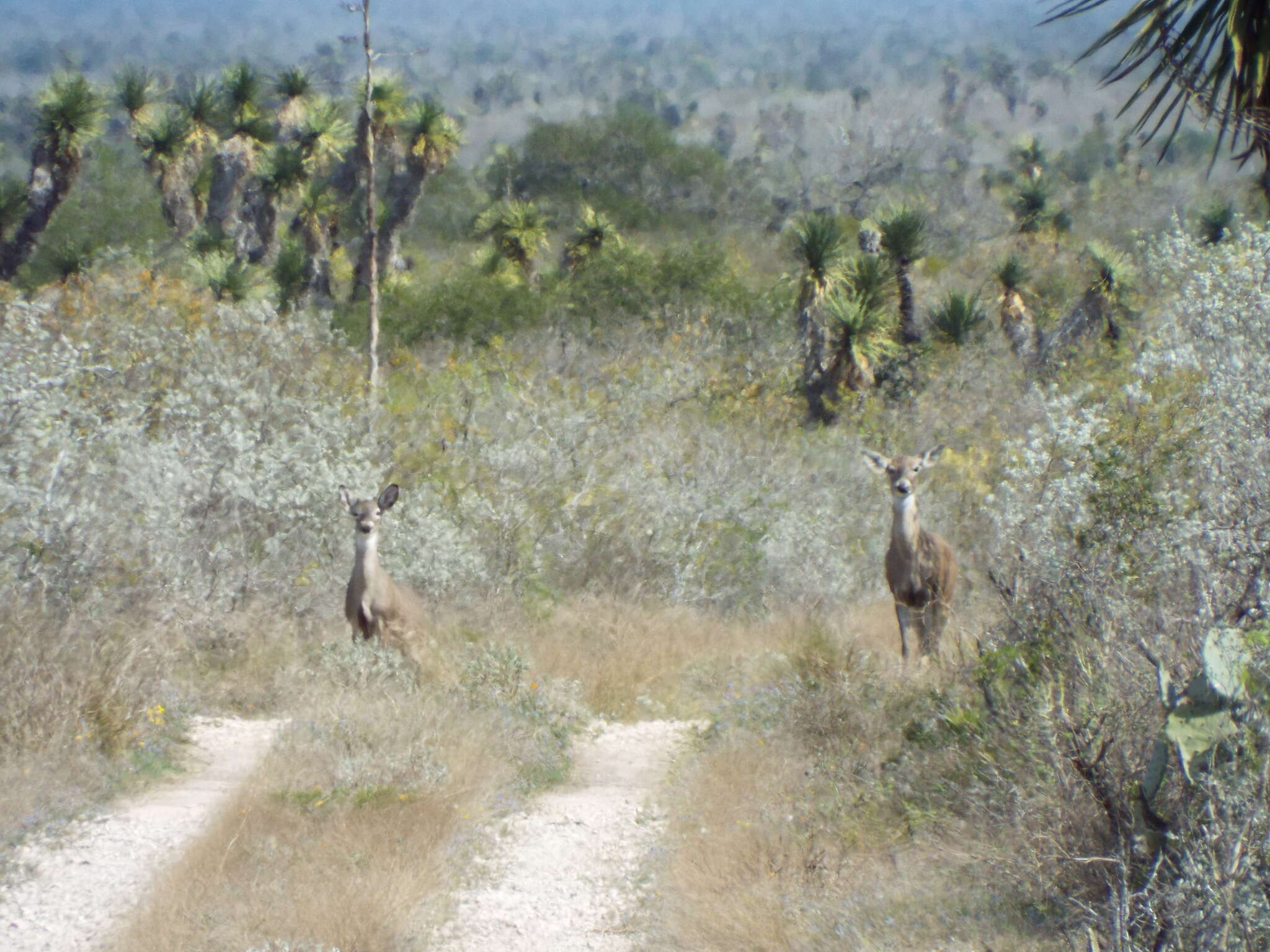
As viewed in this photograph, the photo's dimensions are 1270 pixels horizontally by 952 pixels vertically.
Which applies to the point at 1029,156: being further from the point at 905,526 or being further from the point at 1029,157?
the point at 905,526

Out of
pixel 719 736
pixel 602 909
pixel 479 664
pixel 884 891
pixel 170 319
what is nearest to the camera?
pixel 884 891

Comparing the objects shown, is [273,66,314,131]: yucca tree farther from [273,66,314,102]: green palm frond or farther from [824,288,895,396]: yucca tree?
[824,288,895,396]: yucca tree

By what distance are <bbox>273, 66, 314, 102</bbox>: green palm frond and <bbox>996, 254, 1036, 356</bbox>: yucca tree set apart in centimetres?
1706

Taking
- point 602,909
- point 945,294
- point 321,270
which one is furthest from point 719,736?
point 321,270

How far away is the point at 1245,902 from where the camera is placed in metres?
3.87

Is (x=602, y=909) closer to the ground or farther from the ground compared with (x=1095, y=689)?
closer to the ground

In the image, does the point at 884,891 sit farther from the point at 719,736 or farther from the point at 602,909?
the point at 719,736

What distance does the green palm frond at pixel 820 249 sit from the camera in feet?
73.6

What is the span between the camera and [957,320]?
23.2 meters

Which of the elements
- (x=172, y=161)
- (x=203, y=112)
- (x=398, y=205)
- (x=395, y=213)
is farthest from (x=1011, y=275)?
(x=172, y=161)

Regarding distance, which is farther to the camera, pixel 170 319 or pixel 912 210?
pixel 912 210

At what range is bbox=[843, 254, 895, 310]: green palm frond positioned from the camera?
22.1m

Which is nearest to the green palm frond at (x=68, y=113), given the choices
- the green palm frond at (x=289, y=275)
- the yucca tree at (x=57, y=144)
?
the yucca tree at (x=57, y=144)

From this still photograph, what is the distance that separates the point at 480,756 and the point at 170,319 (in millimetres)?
9147
